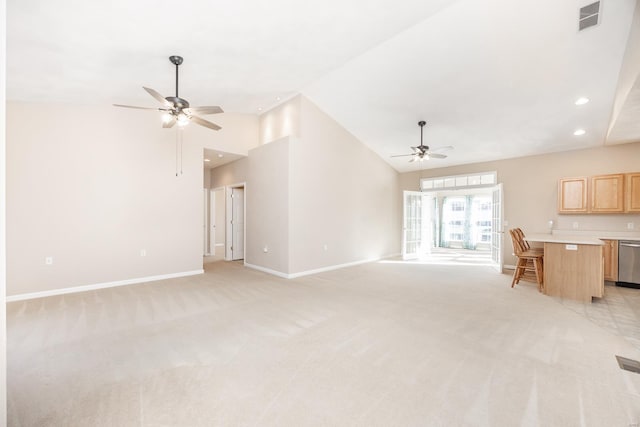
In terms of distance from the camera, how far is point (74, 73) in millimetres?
3537

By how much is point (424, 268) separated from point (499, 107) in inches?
145

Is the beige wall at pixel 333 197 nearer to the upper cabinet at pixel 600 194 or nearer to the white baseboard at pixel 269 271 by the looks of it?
the white baseboard at pixel 269 271

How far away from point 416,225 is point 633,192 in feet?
14.9

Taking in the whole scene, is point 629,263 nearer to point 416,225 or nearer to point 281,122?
point 416,225

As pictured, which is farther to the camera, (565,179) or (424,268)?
(424,268)

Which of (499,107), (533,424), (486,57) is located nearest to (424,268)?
(499,107)

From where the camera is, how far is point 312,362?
2.41 meters

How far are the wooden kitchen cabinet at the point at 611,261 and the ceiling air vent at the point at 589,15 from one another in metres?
3.94

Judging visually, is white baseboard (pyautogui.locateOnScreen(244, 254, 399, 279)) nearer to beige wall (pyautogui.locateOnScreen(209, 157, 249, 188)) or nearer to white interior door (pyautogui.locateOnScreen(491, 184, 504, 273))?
beige wall (pyautogui.locateOnScreen(209, 157, 249, 188))

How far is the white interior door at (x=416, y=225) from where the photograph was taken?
824 centimetres

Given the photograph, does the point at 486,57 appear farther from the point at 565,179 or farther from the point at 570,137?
the point at 565,179

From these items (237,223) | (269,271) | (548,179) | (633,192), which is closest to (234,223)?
(237,223)

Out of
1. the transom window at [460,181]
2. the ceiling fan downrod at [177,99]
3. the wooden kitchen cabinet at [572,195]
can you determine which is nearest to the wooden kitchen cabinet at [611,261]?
the wooden kitchen cabinet at [572,195]

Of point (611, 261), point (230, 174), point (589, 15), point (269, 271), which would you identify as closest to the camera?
point (589, 15)
